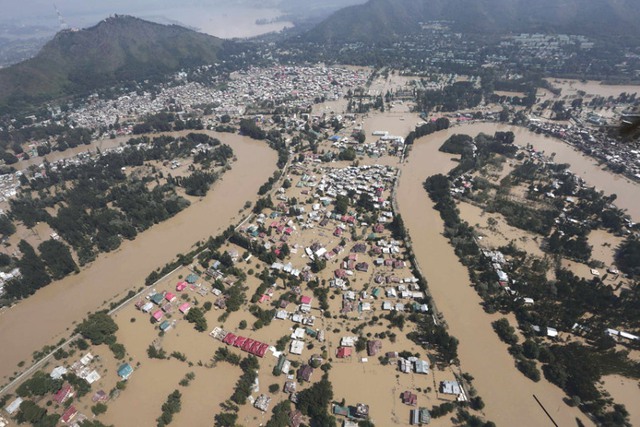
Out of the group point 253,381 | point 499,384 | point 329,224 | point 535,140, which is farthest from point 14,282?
point 535,140

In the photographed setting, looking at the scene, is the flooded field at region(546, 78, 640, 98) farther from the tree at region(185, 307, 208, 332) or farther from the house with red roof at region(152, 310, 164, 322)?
the house with red roof at region(152, 310, 164, 322)

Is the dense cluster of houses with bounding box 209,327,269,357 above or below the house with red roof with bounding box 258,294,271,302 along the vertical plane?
below

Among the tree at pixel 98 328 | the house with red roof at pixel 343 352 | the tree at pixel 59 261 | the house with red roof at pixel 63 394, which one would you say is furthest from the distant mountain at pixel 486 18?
the house with red roof at pixel 63 394

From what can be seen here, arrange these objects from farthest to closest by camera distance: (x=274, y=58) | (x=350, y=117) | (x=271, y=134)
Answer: (x=274, y=58) < (x=350, y=117) < (x=271, y=134)

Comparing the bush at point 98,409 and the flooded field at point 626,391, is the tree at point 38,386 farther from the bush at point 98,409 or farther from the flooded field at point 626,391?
the flooded field at point 626,391

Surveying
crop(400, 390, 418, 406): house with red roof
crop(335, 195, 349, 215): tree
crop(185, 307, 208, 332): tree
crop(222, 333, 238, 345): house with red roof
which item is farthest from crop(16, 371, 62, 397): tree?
crop(335, 195, 349, 215): tree

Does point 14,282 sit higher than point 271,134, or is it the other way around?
point 271,134

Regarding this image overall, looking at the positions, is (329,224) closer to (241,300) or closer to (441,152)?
(241,300)
